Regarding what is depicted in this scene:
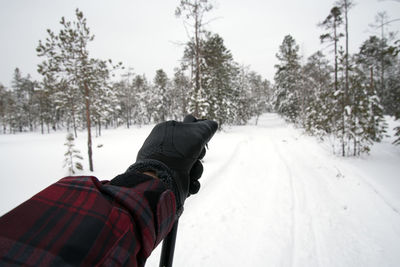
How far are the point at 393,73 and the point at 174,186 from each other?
46335 millimetres

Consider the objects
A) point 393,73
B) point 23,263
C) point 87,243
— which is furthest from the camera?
point 393,73

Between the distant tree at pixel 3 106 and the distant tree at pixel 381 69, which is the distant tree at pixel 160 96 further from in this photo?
the distant tree at pixel 3 106

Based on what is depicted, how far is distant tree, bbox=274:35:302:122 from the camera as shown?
24859mm

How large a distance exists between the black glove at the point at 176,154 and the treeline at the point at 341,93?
708cm

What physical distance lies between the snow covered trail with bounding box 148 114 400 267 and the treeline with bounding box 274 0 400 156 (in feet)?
9.20

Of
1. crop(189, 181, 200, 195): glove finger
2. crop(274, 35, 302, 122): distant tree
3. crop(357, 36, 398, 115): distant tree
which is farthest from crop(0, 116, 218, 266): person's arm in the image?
crop(274, 35, 302, 122): distant tree

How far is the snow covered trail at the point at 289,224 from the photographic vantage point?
2578 millimetres

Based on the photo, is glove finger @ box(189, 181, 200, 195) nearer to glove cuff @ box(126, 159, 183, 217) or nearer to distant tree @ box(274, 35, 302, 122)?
glove cuff @ box(126, 159, 183, 217)

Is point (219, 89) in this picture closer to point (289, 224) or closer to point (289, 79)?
point (289, 79)

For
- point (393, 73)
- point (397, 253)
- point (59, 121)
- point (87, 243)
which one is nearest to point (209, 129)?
point (87, 243)

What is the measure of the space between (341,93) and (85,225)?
9.79 meters

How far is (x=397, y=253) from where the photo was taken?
2574 millimetres

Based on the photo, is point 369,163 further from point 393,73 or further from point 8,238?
point 393,73

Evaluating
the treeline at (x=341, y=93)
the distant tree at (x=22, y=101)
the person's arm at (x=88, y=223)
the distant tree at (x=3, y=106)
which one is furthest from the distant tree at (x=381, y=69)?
the distant tree at (x=3, y=106)
